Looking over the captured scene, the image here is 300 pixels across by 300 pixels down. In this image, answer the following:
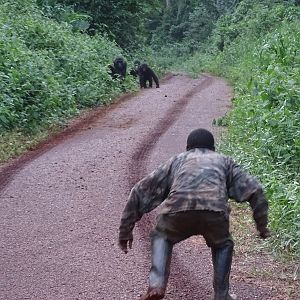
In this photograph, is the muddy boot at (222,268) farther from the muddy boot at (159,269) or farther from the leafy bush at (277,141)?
the leafy bush at (277,141)

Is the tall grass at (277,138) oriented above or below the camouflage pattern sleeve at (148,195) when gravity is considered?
below

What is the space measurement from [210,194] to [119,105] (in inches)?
589

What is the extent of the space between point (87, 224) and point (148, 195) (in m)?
3.10

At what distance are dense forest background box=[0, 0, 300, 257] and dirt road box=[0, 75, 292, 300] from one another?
0.89m

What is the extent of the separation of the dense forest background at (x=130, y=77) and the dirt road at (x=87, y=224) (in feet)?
2.93

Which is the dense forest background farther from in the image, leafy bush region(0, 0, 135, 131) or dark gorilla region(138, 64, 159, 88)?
dark gorilla region(138, 64, 159, 88)

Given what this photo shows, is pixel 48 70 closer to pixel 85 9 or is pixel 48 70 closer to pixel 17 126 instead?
pixel 17 126

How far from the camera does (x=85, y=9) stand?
30547mm

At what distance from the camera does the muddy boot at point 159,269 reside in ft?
16.1

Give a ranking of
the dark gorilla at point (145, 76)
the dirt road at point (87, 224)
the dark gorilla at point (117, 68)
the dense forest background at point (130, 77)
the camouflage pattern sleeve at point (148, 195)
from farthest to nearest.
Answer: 1. the dark gorilla at point (145, 76)
2. the dark gorilla at point (117, 68)
3. the dense forest background at point (130, 77)
4. the dirt road at point (87, 224)
5. the camouflage pattern sleeve at point (148, 195)

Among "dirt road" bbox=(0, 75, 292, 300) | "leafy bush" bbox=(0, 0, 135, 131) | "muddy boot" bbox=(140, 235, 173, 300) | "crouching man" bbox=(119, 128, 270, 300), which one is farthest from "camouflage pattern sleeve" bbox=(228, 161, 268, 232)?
"leafy bush" bbox=(0, 0, 135, 131)

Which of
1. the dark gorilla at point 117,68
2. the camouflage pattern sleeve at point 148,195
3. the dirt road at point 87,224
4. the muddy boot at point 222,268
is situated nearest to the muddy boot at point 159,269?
the camouflage pattern sleeve at point 148,195

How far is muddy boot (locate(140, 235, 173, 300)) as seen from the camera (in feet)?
16.1

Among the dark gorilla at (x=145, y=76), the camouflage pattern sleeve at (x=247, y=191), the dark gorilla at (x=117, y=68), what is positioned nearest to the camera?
the camouflage pattern sleeve at (x=247, y=191)
